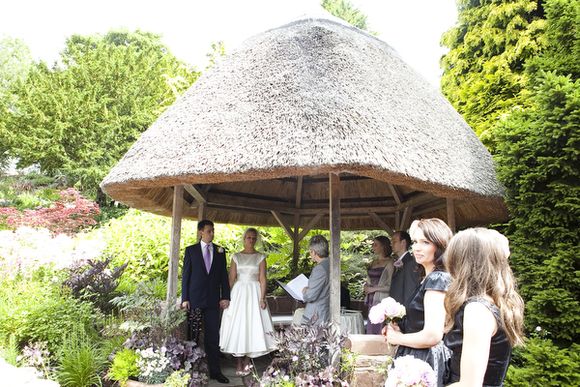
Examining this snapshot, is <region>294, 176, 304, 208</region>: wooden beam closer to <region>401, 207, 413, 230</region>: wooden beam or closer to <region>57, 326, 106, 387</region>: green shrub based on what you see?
<region>401, 207, 413, 230</region>: wooden beam

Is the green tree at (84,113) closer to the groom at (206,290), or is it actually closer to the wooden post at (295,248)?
the wooden post at (295,248)

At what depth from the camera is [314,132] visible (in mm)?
4262

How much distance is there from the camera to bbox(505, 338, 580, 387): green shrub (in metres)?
3.94

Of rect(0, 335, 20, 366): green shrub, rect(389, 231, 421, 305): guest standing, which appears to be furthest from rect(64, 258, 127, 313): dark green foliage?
rect(389, 231, 421, 305): guest standing

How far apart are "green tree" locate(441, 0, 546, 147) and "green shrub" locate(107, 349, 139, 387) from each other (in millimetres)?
5625

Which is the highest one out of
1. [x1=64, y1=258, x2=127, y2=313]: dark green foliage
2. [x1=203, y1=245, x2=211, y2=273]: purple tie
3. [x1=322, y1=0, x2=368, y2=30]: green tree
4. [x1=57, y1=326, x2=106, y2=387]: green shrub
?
[x1=322, y1=0, x2=368, y2=30]: green tree

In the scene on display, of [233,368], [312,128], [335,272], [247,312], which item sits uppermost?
[312,128]

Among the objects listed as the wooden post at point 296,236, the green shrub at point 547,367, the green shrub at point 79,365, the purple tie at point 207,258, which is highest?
the wooden post at point 296,236

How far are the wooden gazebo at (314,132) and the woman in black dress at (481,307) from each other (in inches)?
78.7

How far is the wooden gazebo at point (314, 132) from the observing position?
425 centimetres

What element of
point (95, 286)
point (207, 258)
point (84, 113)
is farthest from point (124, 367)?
point (84, 113)

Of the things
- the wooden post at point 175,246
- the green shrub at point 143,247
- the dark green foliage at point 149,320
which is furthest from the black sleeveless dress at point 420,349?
the green shrub at point 143,247

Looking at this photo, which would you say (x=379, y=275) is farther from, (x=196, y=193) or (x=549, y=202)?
(x=196, y=193)

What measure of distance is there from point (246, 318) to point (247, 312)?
2.8 inches
